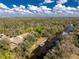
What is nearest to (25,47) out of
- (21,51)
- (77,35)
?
(21,51)

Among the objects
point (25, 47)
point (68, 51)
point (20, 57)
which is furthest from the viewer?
point (25, 47)

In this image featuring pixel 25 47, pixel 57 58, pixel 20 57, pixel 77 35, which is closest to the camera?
pixel 57 58

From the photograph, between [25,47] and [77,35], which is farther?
[77,35]

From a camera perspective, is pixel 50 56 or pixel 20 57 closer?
pixel 50 56

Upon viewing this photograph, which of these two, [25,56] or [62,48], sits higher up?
[62,48]

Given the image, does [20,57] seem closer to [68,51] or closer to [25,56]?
[25,56]

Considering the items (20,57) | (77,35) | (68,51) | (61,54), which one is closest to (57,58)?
(61,54)

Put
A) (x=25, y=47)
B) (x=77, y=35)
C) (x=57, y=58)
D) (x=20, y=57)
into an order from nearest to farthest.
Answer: (x=57, y=58) < (x=20, y=57) < (x=25, y=47) < (x=77, y=35)

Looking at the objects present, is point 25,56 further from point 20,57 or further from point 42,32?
point 42,32

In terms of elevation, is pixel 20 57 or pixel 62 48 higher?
pixel 62 48
